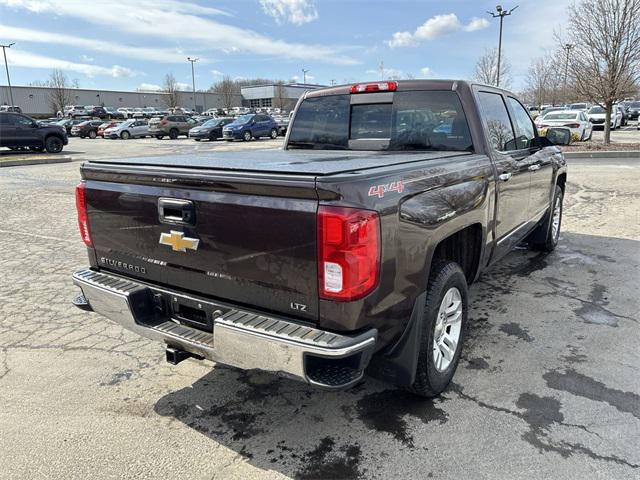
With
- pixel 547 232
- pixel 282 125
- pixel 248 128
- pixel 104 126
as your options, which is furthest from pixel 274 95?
pixel 547 232

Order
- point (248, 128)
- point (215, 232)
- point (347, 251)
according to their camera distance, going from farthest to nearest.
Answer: point (248, 128) → point (215, 232) → point (347, 251)

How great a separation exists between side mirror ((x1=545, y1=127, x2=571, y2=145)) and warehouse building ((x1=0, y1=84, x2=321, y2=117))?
8696cm

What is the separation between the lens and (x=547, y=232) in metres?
5.97

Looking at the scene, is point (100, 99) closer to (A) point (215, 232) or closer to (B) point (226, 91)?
(B) point (226, 91)

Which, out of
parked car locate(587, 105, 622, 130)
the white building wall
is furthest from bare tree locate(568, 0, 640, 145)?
the white building wall

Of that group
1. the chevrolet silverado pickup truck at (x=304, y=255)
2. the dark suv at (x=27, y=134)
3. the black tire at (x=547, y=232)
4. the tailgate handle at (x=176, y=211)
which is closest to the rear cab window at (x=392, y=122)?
the chevrolet silverado pickup truck at (x=304, y=255)

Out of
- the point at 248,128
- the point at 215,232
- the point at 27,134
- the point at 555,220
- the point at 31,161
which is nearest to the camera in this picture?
the point at 215,232

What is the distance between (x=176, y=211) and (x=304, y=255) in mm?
836

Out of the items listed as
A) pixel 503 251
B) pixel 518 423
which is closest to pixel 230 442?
pixel 518 423

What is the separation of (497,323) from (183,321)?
273cm

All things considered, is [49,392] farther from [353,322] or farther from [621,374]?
[621,374]

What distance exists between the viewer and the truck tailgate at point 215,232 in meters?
2.28

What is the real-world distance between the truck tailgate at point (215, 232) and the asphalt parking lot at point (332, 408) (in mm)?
856

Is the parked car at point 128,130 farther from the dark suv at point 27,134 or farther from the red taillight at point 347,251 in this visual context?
the red taillight at point 347,251
